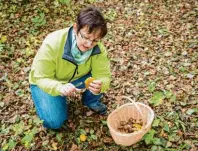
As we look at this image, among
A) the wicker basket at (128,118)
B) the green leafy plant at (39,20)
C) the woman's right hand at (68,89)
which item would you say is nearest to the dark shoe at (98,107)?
the wicker basket at (128,118)

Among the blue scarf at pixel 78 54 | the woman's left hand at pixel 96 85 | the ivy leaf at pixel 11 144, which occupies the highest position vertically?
the blue scarf at pixel 78 54

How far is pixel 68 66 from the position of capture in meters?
3.03

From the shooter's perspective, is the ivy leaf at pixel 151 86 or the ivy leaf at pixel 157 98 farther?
the ivy leaf at pixel 151 86

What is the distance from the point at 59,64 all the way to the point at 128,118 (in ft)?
3.47

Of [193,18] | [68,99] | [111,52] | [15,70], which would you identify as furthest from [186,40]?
[15,70]

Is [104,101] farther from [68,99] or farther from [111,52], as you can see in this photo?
[111,52]

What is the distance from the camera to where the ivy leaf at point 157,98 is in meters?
3.73

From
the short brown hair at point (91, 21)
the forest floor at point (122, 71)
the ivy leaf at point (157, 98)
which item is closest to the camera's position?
the short brown hair at point (91, 21)

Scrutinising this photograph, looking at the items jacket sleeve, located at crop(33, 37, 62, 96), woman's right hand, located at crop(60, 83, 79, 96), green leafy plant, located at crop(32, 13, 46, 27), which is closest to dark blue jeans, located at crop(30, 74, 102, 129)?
jacket sleeve, located at crop(33, 37, 62, 96)

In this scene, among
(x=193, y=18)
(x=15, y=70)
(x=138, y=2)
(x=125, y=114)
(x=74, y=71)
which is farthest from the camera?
(x=138, y=2)

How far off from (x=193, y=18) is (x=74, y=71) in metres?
3.23

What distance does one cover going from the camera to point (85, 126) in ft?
11.3

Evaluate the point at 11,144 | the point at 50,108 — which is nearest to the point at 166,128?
the point at 50,108

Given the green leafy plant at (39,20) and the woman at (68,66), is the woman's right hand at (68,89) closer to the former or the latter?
the woman at (68,66)
